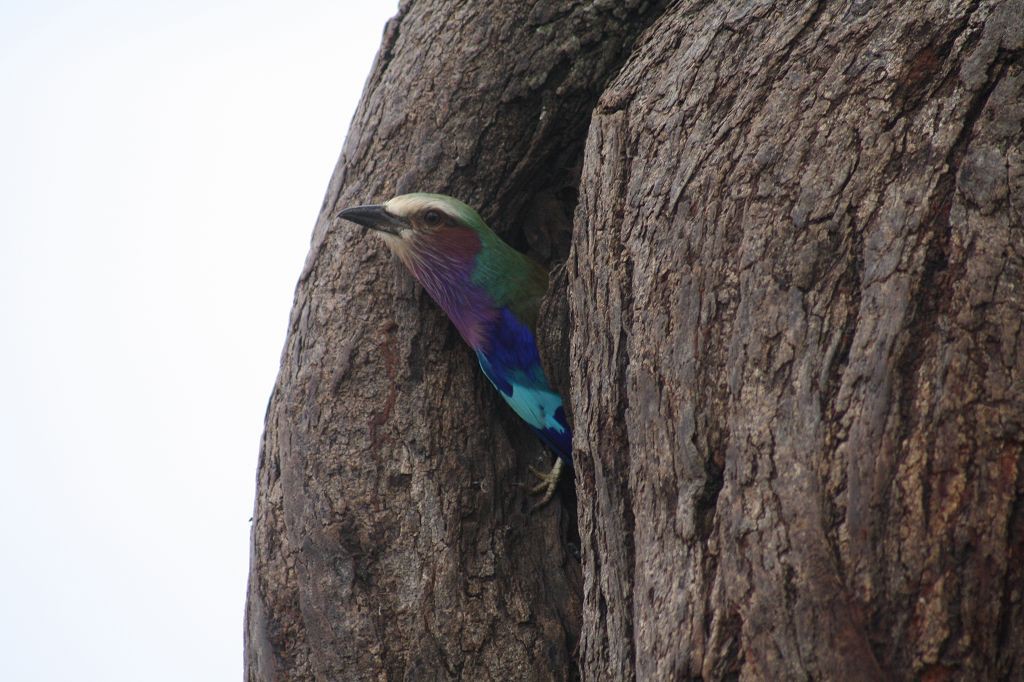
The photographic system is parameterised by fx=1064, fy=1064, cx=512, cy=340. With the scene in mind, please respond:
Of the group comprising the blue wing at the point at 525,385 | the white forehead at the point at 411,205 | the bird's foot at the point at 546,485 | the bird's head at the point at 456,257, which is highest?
the white forehead at the point at 411,205

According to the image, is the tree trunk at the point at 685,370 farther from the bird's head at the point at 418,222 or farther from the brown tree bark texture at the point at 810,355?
the bird's head at the point at 418,222

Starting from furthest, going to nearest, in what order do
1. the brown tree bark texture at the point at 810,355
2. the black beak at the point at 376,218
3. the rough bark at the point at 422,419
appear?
the black beak at the point at 376,218
the rough bark at the point at 422,419
the brown tree bark texture at the point at 810,355

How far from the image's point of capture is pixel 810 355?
2.11 meters

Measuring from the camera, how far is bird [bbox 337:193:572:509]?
129 inches

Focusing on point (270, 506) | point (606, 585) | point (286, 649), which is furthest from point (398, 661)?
point (606, 585)

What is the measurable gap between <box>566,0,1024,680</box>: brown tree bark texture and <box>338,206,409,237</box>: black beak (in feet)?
2.52

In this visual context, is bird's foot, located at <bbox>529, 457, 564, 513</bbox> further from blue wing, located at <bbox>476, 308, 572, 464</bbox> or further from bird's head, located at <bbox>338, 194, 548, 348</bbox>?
bird's head, located at <bbox>338, 194, 548, 348</bbox>

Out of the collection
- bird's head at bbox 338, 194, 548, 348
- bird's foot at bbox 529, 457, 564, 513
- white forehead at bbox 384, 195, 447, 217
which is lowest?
bird's foot at bbox 529, 457, 564, 513

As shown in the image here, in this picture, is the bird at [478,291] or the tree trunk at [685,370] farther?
the bird at [478,291]

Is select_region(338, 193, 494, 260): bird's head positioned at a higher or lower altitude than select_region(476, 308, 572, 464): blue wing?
higher

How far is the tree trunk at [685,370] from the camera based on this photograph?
194 centimetres

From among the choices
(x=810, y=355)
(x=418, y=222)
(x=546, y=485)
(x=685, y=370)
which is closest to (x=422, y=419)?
(x=546, y=485)

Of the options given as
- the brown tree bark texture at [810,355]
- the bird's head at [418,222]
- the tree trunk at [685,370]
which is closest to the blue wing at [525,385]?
the tree trunk at [685,370]

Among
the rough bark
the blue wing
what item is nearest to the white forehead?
the rough bark
